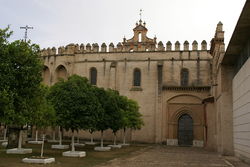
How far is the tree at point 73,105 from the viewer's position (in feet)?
69.3

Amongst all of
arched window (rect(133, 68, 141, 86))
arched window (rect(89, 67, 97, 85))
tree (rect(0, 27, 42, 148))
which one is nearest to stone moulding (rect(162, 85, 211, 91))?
arched window (rect(133, 68, 141, 86))

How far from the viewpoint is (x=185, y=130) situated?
129 ft

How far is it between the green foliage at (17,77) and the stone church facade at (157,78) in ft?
86.4

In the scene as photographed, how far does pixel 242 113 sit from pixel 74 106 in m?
10.5

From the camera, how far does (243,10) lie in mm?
14594

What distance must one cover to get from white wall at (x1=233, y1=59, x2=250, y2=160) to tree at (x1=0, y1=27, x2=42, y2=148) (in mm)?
11047

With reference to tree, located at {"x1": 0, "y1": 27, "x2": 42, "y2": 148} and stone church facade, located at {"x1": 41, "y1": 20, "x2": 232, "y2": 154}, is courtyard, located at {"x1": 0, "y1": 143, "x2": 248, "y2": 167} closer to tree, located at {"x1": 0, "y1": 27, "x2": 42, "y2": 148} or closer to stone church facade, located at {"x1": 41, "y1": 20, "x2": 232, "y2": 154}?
tree, located at {"x1": 0, "y1": 27, "x2": 42, "y2": 148}

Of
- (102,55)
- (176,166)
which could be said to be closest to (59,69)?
(102,55)

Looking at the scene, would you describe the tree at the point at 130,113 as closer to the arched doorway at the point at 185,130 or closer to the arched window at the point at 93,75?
the arched doorway at the point at 185,130

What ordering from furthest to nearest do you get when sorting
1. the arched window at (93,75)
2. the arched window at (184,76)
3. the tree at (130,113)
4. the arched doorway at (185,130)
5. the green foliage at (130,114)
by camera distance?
1. the arched window at (93,75)
2. the arched window at (184,76)
3. the arched doorway at (185,130)
4. the green foliage at (130,114)
5. the tree at (130,113)

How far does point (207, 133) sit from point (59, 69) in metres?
22.4

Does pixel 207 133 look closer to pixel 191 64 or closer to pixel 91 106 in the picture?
pixel 191 64

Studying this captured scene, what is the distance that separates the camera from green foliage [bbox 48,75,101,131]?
21.1 meters

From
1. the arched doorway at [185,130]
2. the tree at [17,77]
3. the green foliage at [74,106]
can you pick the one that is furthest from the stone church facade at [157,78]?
the tree at [17,77]
